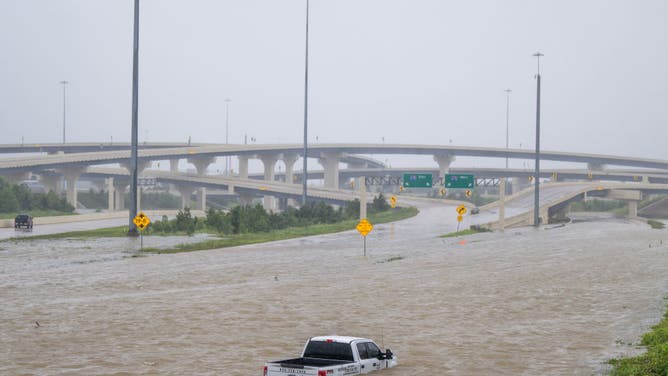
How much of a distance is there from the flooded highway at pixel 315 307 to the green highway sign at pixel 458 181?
4472 cm

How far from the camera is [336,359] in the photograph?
18.5 metres

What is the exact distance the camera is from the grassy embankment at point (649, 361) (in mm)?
19000

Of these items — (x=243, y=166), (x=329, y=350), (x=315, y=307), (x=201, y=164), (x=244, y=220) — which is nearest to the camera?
(x=329, y=350)

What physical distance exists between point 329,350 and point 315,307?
1329 centimetres

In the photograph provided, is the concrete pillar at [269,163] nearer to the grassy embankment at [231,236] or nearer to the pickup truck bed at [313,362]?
the grassy embankment at [231,236]

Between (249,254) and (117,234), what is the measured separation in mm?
21438

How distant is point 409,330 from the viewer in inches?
1069

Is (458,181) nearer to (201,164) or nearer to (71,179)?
(71,179)

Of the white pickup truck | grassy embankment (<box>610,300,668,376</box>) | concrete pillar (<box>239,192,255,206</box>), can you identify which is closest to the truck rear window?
the white pickup truck

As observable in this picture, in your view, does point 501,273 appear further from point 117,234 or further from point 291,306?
point 117,234

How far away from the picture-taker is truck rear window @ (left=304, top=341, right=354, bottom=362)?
18.7 meters

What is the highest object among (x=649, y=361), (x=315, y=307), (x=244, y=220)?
(x=244, y=220)

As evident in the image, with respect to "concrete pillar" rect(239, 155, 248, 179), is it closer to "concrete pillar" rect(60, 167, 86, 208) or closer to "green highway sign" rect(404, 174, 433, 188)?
"concrete pillar" rect(60, 167, 86, 208)

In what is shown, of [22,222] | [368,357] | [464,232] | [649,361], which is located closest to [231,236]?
[464,232]
